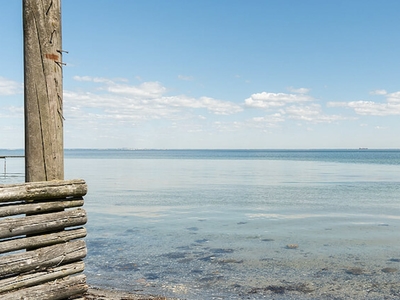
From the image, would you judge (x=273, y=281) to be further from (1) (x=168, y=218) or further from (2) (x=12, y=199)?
(1) (x=168, y=218)

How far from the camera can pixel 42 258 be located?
4.89 metres

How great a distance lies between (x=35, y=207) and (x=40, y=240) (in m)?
0.40

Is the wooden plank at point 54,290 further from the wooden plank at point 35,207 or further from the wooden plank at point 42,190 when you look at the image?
the wooden plank at point 42,190

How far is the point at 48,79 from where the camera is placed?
511 cm

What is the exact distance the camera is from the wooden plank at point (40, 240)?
461 centimetres

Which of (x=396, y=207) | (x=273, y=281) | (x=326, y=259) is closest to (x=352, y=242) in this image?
(x=326, y=259)

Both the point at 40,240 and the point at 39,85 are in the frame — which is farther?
the point at 39,85

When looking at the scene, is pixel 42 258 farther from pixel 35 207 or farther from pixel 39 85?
pixel 39 85

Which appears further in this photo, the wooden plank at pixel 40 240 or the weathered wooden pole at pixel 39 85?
Result: the weathered wooden pole at pixel 39 85

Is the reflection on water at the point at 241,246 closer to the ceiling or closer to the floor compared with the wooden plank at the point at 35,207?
closer to the floor

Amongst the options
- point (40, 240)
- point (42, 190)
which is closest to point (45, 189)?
point (42, 190)

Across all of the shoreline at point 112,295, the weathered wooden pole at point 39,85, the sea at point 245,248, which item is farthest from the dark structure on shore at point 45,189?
the sea at point 245,248

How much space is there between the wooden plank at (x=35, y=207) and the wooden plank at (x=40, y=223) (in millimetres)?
61

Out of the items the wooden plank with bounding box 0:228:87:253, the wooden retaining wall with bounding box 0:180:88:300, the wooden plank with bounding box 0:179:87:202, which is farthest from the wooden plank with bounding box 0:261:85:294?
the wooden plank with bounding box 0:179:87:202
